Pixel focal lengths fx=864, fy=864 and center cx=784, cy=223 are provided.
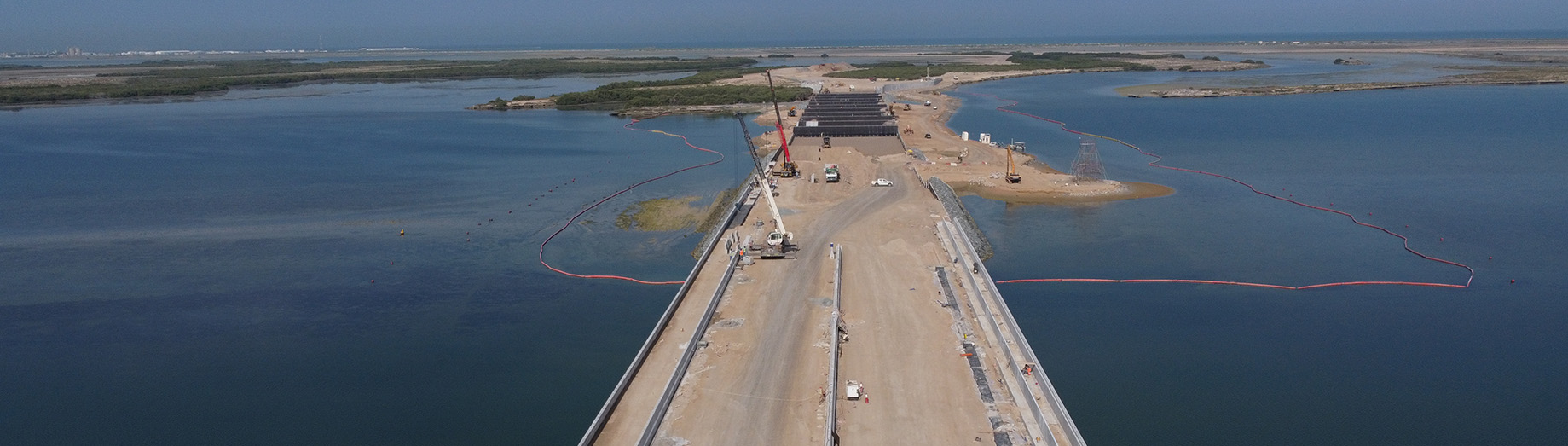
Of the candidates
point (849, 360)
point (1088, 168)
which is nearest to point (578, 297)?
point (849, 360)

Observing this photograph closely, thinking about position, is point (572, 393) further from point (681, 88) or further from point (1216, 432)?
point (681, 88)

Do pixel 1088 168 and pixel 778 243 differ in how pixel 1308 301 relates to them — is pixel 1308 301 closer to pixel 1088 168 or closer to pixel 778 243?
pixel 778 243

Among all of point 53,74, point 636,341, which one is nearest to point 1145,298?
point 636,341

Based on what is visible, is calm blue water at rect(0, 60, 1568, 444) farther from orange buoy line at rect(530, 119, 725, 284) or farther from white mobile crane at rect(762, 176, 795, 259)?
white mobile crane at rect(762, 176, 795, 259)

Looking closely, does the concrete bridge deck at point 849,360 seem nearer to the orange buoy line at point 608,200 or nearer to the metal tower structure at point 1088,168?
the orange buoy line at point 608,200

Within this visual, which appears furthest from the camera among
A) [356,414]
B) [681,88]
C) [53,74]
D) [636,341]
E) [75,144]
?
[53,74]
